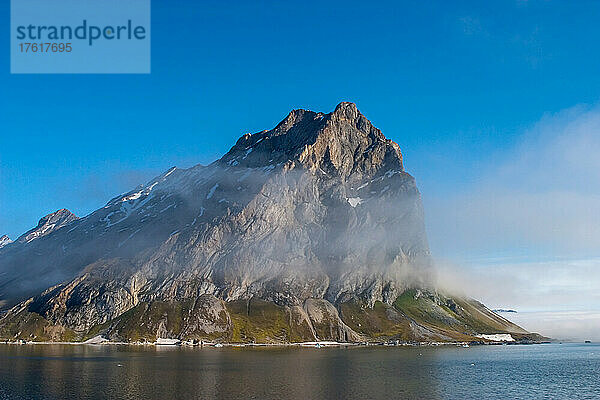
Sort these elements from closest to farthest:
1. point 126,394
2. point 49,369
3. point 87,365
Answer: point 126,394 < point 49,369 < point 87,365

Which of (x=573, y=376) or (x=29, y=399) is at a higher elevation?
(x=29, y=399)

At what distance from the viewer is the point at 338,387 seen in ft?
445

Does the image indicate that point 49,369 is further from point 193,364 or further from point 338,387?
point 338,387

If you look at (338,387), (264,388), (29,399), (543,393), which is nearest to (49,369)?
(29,399)

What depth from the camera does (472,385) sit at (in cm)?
14638

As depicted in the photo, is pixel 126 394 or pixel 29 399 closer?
pixel 29 399

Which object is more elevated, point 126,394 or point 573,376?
point 126,394

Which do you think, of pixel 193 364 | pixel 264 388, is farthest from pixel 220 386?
pixel 193 364

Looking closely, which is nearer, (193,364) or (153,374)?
(153,374)

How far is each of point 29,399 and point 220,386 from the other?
43.9 metres

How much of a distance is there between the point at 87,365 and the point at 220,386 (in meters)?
79.5

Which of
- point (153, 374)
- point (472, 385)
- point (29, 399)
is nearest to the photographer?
point (29, 399)

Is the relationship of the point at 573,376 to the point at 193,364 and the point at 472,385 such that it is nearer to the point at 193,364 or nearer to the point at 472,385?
the point at 472,385

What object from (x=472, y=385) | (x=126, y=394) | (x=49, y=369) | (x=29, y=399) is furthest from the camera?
(x=49, y=369)
